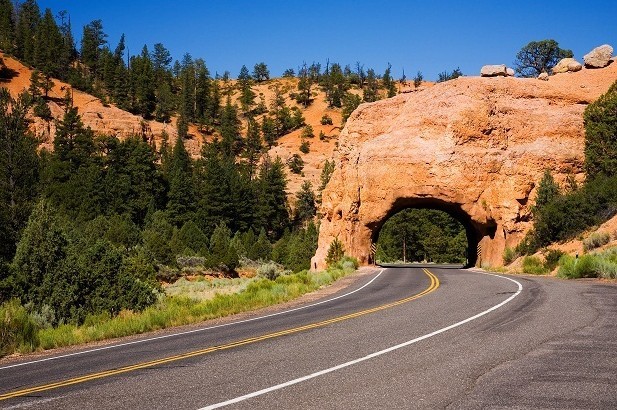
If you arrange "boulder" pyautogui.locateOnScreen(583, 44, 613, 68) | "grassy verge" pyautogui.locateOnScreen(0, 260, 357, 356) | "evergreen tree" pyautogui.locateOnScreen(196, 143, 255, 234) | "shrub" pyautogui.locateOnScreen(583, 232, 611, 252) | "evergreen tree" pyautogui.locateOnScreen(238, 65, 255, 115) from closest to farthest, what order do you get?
"grassy verge" pyautogui.locateOnScreen(0, 260, 357, 356)
"shrub" pyautogui.locateOnScreen(583, 232, 611, 252)
"boulder" pyautogui.locateOnScreen(583, 44, 613, 68)
"evergreen tree" pyautogui.locateOnScreen(196, 143, 255, 234)
"evergreen tree" pyautogui.locateOnScreen(238, 65, 255, 115)

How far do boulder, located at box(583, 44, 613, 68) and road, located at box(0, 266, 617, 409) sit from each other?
41162 millimetres

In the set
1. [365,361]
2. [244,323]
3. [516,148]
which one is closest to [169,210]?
[516,148]

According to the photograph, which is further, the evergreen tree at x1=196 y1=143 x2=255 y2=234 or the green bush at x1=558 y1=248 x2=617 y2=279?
the evergreen tree at x1=196 y1=143 x2=255 y2=234

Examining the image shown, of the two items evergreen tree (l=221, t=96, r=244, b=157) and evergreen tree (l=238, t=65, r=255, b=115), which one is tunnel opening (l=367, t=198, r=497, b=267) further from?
evergreen tree (l=238, t=65, r=255, b=115)

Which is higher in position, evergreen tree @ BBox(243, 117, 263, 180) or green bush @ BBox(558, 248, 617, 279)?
evergreen tree @ BBox(243, 117, 263, 180)

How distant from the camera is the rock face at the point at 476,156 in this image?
132 feet

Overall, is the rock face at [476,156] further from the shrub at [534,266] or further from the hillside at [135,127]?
the hillside at [135,127]

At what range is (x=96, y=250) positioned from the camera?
76.1ft

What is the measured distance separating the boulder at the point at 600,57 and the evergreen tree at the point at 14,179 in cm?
4716

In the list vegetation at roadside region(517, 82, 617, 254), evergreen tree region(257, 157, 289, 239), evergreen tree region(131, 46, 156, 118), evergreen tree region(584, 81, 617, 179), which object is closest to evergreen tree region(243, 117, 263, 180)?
evergreen tree region(257, 157, 289, 239)

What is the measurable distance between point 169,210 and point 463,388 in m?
75.2

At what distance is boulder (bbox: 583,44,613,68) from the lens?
48.1 m

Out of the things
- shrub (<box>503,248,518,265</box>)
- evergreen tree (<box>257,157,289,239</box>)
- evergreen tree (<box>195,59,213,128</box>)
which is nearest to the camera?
shrub (<box>503,248,518,265</box>)

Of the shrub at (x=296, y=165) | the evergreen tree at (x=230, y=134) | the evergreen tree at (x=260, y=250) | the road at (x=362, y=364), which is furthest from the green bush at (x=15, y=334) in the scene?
the evergreen tree at (x=230, y=134)
